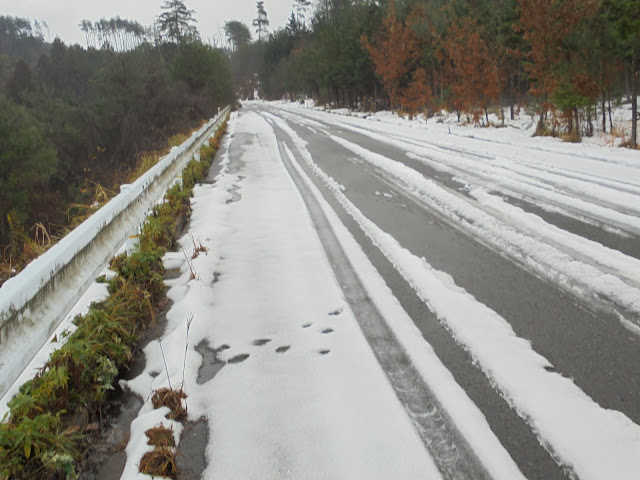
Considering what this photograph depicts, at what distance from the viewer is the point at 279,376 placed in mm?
3031

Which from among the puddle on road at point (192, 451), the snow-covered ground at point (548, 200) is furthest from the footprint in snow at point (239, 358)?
the snow-covered ground at point (548, 200)

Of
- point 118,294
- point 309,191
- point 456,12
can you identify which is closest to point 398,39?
point 456,12

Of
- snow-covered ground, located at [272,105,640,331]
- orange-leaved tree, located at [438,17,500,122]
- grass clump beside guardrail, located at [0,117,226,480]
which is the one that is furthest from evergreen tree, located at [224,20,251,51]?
grass clump beside guardrail, located at [0,117,226,480]

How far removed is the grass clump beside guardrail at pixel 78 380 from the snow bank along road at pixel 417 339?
0.24 metres

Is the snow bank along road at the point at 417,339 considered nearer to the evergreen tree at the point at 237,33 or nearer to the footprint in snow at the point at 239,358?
the footprint in snow at the point at 239,358

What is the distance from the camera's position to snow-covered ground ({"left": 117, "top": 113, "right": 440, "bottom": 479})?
91.3 inches

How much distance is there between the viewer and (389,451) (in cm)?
232

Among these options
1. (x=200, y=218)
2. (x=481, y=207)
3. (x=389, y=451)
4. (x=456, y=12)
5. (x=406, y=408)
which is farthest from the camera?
(x=456, y=12)

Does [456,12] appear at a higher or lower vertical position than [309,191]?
higher

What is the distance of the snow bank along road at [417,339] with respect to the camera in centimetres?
233

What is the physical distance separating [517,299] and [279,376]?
2012mm

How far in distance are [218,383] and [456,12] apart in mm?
32990

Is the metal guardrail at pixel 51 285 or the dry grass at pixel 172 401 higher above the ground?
the metal guardrail at pixel 51 285

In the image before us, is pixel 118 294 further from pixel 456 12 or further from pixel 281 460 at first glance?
pixel 456 12
